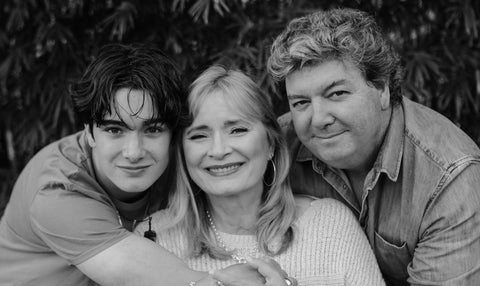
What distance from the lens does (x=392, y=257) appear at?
2.74 metres

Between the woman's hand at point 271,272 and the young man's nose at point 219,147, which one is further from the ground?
the young man's nose at point 219,147

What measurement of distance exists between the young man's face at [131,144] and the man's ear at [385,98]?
2.79ft

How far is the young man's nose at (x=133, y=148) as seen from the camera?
2.57m

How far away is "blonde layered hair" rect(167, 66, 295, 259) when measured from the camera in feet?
8.80

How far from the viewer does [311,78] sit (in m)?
2.57

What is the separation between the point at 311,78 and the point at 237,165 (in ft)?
1.49

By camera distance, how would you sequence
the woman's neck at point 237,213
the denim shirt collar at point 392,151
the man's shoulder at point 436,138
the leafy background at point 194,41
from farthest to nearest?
the leafy background at point 194,41
the woman's neck at point 237,213
the denim shirt collar at point 392,151
the man's shoulder at point 436,138

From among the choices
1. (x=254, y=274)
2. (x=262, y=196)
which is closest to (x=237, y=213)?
(x=262, y=196)

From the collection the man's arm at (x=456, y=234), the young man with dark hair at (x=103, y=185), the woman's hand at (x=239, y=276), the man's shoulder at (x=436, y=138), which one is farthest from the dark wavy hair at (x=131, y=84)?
the man's arm at (x=456, y=234)

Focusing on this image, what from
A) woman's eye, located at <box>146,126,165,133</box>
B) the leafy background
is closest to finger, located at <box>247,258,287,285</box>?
woman's eye, located at <box>146,126,165,133</box>

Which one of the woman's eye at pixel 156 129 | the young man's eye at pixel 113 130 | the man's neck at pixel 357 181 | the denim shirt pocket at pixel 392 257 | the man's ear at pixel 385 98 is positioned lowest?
the denim shirt pocket at pixel 392 257

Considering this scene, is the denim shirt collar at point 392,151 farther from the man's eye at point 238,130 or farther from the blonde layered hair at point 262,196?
the man's eye at point 238,130

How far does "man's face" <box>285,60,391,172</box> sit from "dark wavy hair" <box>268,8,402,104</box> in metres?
0.03

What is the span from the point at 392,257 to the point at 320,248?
1.01 ft
